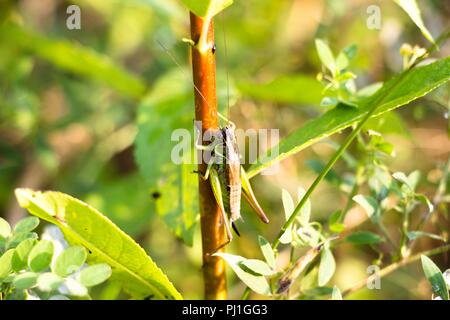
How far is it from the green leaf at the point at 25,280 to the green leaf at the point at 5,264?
0.06 ft

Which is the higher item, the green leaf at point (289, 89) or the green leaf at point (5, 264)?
the green leaf at point (289, 89)

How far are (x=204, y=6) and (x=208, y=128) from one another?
174 mm

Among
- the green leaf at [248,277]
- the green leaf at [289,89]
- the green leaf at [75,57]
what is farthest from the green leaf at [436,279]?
the green leaf at [75,57]

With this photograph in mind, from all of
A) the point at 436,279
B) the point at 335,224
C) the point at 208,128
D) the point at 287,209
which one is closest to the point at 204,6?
the point at 208,128

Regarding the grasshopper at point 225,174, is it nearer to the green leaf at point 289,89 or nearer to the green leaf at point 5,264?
the green leaf at point 5,264

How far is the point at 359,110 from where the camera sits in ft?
3.20

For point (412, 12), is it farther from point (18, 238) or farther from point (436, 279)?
point (18, 238)

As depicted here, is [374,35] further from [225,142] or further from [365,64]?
[225,142]

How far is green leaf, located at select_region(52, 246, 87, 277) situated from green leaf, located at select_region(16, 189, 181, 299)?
0.14ft

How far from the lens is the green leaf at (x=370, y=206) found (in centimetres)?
100

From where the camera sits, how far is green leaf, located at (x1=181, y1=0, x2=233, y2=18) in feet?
2.61

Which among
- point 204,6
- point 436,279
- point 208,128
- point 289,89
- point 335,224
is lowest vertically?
point 436,279

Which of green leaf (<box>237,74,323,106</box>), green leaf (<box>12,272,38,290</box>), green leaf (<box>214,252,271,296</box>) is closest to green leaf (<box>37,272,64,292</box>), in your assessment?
green leaf (<box>12,272,38,290</box>)

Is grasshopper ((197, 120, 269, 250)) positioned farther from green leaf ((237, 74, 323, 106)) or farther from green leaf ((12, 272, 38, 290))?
green leaf ((237, 74, 323, 106))
